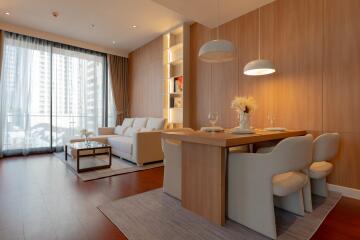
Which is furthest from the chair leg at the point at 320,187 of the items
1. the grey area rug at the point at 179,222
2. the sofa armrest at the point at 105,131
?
the sofa armrest at the point at 105,131

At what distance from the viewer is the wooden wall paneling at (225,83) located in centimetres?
381

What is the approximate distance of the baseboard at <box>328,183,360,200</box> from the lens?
2.52 metres

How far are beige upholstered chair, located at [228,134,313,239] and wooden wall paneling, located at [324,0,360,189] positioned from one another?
3.76 ft

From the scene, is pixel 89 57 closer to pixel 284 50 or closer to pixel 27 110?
pixel 27 110

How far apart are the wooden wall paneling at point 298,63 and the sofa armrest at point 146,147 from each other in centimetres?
237

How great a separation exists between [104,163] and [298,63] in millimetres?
3894

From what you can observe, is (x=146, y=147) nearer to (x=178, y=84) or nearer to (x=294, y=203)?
(x=178, y=84)

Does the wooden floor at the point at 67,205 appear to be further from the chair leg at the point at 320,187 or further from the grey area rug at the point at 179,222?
the chair leg at the point at 320,187

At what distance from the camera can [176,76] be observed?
5.07 meters

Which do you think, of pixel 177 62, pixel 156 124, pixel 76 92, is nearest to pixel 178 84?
pixel 177 62

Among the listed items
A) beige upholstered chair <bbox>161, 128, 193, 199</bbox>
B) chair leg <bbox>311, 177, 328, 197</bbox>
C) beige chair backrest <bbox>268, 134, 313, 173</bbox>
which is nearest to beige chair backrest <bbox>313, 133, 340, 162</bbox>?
chair leg <bbox>311, 177, 328, 197</bbox>

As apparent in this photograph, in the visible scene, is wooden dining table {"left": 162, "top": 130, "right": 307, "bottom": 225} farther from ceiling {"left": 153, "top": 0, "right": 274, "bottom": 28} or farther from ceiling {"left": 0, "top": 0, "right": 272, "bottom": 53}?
ceiling {"left": 0, "top": 0, "right": 272, "bottom": 53}

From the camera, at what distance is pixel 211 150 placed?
1.90 metres

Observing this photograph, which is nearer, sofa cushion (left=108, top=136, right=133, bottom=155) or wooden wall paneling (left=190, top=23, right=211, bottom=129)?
sofa cushion (left=108, top=136, right=133, bottom=155)
